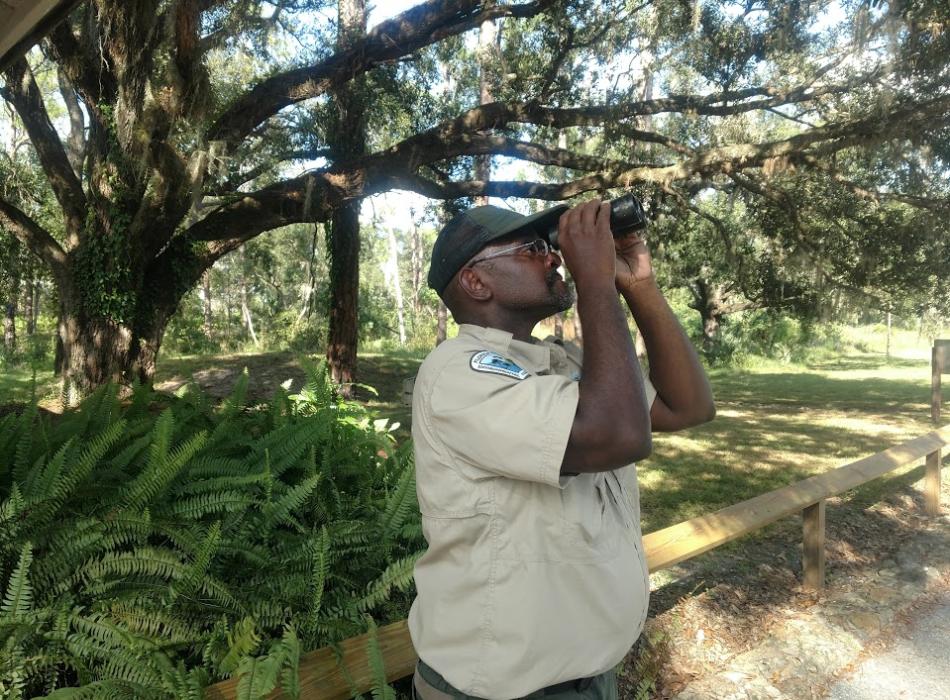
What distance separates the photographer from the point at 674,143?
11273 mm

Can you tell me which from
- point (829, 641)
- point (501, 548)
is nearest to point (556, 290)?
point (501, 548)

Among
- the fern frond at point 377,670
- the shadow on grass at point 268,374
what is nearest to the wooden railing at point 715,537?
the fern frond at point 377,670

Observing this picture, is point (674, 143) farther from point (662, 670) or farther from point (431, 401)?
point (431, 401)

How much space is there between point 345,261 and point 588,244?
12.7m

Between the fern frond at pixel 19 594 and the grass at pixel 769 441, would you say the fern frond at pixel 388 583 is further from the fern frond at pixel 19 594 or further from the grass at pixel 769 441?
the grass at pixel 769 441

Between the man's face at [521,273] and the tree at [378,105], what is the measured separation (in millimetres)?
7462

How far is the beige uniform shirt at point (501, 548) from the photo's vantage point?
1396mm

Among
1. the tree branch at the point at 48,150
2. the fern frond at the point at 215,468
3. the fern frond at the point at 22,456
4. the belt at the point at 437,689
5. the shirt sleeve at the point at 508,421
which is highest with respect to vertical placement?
the tree branch at the point at 48,150

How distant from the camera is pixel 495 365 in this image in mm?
1435

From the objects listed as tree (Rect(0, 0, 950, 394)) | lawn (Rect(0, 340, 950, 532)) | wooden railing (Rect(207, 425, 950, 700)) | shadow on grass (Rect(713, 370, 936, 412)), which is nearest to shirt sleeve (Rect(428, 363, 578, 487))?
wooden railing (Rect(207, 425, 950, 700))

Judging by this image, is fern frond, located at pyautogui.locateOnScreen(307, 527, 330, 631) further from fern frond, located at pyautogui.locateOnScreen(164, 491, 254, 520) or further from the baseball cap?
the baseball cap

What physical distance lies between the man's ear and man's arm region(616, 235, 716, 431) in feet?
1.29

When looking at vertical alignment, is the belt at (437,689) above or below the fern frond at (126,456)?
below

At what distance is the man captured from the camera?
1351mm
